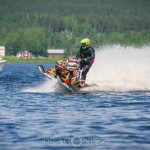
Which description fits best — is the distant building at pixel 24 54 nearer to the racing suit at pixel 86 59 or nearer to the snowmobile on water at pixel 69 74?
the racing suit at pixel 86 59

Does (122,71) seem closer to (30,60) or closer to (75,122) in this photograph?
(75,122)

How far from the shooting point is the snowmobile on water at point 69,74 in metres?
27.8

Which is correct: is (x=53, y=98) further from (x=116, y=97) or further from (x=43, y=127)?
(x=43, y=127)

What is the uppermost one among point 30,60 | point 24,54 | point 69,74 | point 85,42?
point 85,42

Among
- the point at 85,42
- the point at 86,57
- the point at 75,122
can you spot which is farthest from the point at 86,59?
the point at 75,122

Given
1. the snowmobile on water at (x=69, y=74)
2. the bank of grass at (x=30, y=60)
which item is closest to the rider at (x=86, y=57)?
the snowmobile on water at (x=69, y=74)

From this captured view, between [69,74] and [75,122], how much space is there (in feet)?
32.2

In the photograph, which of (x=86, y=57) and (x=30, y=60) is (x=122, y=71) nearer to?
(x=86, y=57)

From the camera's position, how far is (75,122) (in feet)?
59.7

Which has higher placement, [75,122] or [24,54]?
[75,122]

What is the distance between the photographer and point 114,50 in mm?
40469

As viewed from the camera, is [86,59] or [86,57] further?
[86,57]

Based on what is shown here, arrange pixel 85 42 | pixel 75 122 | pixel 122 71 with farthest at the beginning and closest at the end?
pixel 122 71
pixel 85 42
pixel 75 122

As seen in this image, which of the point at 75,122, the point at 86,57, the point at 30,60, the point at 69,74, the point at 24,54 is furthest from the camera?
the point at 24,54
